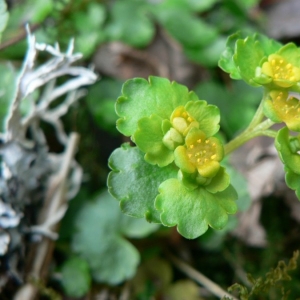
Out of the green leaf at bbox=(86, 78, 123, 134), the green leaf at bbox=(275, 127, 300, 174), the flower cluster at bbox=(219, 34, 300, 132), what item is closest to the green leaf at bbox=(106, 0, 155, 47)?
the green leaf at bbox=(86, 78, 123, 134)

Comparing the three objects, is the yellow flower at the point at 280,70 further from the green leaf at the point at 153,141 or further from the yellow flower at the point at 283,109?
the green leaf at the point at 153,141

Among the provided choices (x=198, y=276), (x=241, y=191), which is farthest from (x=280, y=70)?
(x=198, y=276)

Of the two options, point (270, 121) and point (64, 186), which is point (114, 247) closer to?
point (64, 186)

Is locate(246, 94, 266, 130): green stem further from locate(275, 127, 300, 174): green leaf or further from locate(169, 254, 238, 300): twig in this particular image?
locate(169, 254, 238, 300): twig

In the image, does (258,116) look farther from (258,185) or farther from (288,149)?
(258,185)

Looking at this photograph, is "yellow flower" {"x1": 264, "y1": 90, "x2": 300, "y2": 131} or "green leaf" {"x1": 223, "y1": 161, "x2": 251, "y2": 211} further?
"green leaf" {"x1": 223, "y1": 161, "x2": 251, "y2": 211}

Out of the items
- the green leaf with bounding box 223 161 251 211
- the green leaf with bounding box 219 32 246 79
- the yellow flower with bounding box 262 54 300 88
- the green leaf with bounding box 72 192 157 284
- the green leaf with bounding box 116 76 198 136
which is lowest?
the green leaf with bounding box 72 192 157 284
